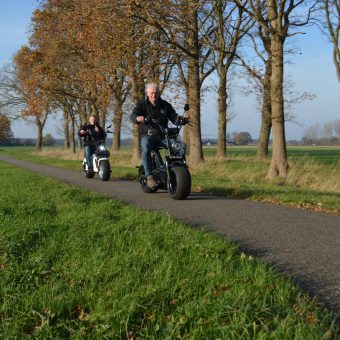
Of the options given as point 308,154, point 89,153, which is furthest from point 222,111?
point 308,154

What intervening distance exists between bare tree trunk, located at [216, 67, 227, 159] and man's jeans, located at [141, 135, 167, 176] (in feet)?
51.7

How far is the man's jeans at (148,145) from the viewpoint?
8.29m

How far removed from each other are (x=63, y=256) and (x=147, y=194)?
5.01 metres

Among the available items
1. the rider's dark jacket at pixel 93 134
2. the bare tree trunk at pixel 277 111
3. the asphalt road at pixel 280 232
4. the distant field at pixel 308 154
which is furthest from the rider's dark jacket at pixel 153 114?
the distant field at pixel 308 154

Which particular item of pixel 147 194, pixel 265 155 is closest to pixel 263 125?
pixel 265 155

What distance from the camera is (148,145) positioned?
27.2 feet

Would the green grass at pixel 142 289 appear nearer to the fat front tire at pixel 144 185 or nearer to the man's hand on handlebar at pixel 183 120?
the man's hand on handlebar at pixel 183 120

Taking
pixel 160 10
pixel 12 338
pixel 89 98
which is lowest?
pixel 12 338

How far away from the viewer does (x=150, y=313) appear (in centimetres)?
269

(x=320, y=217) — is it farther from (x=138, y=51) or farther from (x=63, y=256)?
(x=138, y=51)

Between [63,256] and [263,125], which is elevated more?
[263,125]

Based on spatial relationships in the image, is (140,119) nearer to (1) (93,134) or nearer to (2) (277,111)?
(1) (93,134)

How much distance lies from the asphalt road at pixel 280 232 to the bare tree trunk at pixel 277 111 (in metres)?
7.04

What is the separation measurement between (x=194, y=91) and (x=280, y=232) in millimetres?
14428
